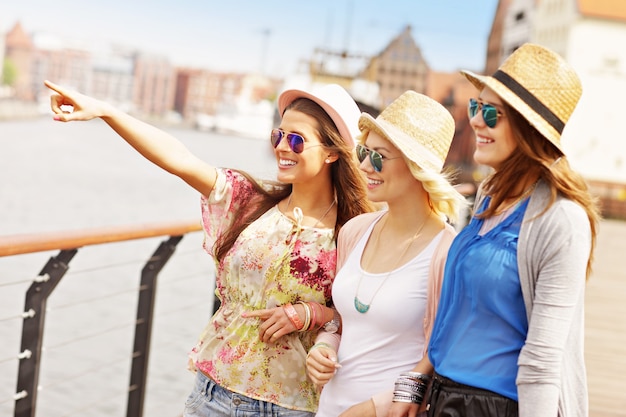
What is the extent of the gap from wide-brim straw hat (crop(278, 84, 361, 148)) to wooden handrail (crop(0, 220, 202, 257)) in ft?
3.20

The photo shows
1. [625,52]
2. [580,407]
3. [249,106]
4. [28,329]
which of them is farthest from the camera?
[249,106]

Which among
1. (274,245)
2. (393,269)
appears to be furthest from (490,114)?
(274,245)

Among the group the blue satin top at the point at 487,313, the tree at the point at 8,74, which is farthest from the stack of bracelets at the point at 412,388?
the tree at the point at 8,74

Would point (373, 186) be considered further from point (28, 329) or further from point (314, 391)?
point (28, 329)

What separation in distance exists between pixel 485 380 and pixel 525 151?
42cm

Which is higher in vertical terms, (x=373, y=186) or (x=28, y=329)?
(x=373, y=186)

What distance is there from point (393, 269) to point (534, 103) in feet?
1.64

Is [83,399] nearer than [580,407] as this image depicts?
No

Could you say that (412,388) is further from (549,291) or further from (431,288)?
(549,291)

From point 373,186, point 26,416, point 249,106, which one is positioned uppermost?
point 373,186

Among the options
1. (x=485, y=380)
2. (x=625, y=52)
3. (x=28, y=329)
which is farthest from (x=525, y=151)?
(x=625, y=52)

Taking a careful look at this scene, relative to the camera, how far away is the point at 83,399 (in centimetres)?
Answer: 1278

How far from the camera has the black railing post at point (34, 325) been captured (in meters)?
3.31

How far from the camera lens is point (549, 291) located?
5.95 ft
